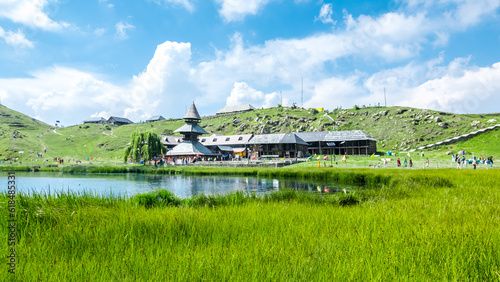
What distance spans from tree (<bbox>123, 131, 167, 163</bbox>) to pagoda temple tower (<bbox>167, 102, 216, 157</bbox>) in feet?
29.3

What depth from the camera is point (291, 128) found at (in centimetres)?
13588

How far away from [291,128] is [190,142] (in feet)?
226

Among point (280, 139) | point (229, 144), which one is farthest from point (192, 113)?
point (280, 139)

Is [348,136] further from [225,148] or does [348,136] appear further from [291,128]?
Result: [291,128]

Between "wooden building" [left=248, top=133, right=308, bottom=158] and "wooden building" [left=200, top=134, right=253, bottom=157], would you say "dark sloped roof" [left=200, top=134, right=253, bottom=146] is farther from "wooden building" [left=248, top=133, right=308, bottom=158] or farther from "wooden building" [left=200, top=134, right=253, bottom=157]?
"wooden building" [left=248, top=133, right=308, bottom=158]

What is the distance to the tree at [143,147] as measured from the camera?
66.6 meters

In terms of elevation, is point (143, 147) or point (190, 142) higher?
point (190, 142)

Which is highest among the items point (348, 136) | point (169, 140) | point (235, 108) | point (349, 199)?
point (235, 108)

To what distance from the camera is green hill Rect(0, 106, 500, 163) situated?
94000 mm

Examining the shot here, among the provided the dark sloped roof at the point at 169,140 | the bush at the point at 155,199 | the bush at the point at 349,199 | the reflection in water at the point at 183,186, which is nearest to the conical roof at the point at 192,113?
the dark sloped roof at the point at 169,140

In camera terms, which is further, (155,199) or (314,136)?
(314,136)

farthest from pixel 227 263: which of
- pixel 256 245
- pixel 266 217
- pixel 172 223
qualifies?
pixel 266 217

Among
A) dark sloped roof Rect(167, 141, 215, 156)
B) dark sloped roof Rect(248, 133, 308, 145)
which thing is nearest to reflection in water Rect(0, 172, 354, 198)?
dark sloped roof Rect(167, 141, 215, 156)

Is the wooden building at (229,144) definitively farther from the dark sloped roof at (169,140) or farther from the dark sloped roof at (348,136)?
the dark sloped roof at (348,136)
